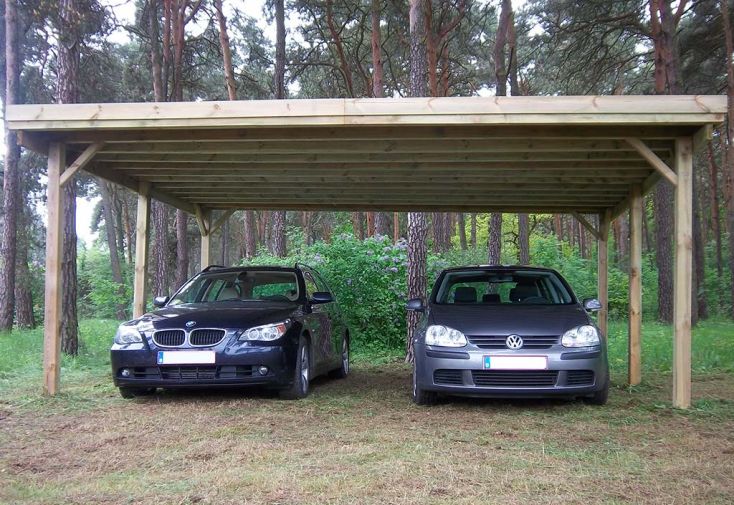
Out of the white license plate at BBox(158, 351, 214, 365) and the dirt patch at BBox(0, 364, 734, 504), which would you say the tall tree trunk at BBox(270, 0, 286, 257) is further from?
the white license plate at BBox(158, 351, 214, 365)

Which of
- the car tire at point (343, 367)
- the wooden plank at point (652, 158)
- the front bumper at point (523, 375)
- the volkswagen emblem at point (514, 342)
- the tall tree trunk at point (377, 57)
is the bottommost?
the car tire at point (343, 367)

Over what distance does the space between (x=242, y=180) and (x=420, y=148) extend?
3.15 m

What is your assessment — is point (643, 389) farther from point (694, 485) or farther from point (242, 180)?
point (242, 180)

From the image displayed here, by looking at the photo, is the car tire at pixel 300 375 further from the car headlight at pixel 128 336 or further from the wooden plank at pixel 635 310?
the wooden plank at pixel 635 310

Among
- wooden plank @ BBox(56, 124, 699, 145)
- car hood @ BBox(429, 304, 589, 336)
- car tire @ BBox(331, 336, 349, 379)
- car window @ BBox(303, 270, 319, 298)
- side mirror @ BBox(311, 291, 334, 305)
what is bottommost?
car tire @ BBox(331, 336, 349, 379)

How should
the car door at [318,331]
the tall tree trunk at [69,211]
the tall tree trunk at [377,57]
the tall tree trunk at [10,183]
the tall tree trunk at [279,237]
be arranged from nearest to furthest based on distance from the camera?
the car door at [318,331] → the tall tree trunk at [69,211] → the tall tree trunk at [10,183] → the tall tree trunk at [279,237] → the tall tree trunk at [377,57]

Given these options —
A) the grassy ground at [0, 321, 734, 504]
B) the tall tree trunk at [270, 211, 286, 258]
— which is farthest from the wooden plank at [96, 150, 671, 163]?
the tall tree trunk at [270, 211, 286, 258]

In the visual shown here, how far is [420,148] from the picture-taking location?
25.0 feet

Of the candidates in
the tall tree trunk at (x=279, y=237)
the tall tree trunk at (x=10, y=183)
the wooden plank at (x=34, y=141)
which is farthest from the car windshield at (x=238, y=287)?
the tall tree trunk at (x=279, y=237)

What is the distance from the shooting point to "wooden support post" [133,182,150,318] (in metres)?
9.45

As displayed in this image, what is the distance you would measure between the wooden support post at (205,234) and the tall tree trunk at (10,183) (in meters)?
5.08

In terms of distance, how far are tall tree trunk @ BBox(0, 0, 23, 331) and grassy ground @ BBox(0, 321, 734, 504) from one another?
308 inches

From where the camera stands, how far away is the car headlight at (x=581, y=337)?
6500 millimetres

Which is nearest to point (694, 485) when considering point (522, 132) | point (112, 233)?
point (522, 132)
